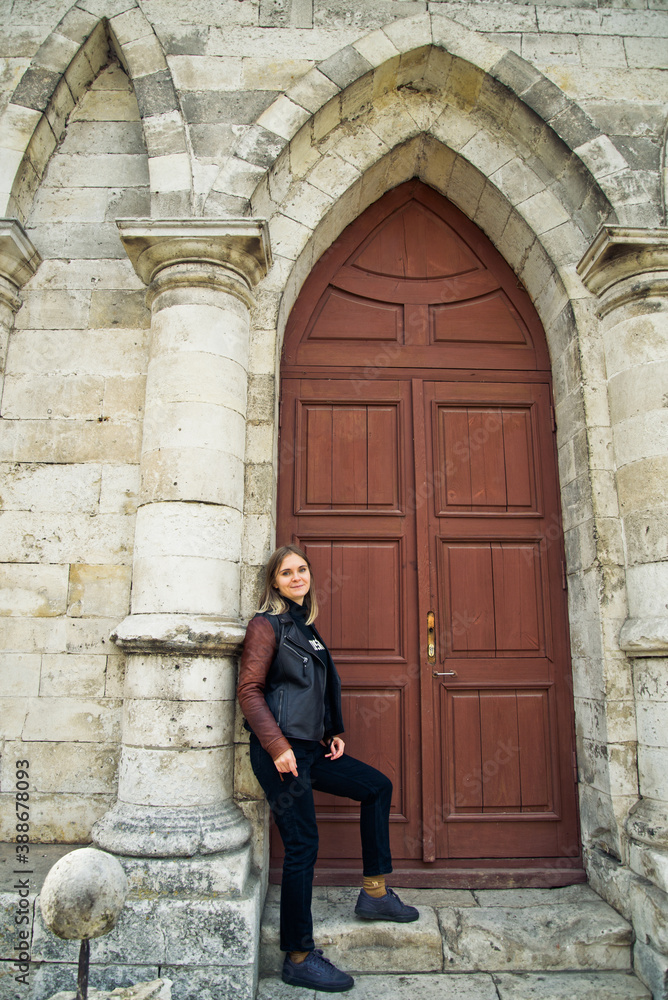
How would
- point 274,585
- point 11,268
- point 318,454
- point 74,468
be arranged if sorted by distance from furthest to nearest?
point 318,454 < point 11,268 < point 74,468 < point 274,585

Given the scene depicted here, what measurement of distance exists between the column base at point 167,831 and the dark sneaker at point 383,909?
589 mm

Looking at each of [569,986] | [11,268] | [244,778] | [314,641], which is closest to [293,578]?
[314,641]

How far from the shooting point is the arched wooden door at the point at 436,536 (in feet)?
11.1

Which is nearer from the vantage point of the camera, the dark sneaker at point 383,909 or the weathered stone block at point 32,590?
the dark sneaker at point 383,909

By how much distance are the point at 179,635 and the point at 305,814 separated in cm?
88

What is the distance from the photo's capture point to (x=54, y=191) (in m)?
3.79

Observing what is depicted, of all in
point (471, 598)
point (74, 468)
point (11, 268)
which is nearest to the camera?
point (74, 468)

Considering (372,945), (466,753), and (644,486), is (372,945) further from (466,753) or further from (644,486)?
(644,486)

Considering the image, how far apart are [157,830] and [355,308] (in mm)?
2929

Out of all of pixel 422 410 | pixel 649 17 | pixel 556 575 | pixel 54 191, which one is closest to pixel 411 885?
pixel 556 575

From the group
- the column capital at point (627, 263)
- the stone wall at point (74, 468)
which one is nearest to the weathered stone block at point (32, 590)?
the stone wall at point (74, 468)

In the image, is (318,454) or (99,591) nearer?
(99,591)

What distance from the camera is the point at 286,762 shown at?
2.51 metres

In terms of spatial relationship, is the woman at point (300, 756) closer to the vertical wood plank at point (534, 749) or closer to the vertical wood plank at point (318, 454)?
the vertical wood plank at point (318, 454)
